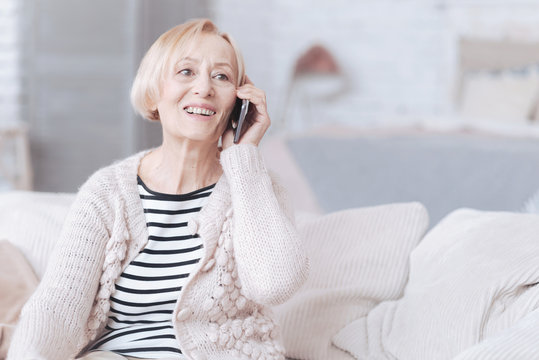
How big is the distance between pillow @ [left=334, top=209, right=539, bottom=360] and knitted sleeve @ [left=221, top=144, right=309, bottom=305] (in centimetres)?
30

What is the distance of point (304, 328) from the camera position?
4.94 ft

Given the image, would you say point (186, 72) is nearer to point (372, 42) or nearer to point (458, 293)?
point (458, 293)

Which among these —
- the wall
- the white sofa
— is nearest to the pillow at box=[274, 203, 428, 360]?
the white sofa

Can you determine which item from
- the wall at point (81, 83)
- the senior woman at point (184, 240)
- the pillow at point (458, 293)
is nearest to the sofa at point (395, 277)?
the pillow at point (458, 293)

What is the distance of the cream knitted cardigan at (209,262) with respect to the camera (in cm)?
114

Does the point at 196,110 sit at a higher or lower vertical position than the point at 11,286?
higher

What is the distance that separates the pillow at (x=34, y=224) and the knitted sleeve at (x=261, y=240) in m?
0.62

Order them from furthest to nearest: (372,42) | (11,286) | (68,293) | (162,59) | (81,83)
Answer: (372,42) < (81,83) < (11,286) < (162,59) < (68,293)

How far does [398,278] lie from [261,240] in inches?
18.8

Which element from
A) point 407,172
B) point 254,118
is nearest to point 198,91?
point 254,118

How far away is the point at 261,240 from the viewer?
118 cm

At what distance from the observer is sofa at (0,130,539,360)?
1242 millimetres

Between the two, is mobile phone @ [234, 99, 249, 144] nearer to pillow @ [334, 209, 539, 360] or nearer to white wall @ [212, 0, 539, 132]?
pillow @ [334, 209, 539, 360]

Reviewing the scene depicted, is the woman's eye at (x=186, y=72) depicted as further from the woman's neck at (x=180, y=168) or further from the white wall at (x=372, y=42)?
the white wall at (x=372, y=42)
